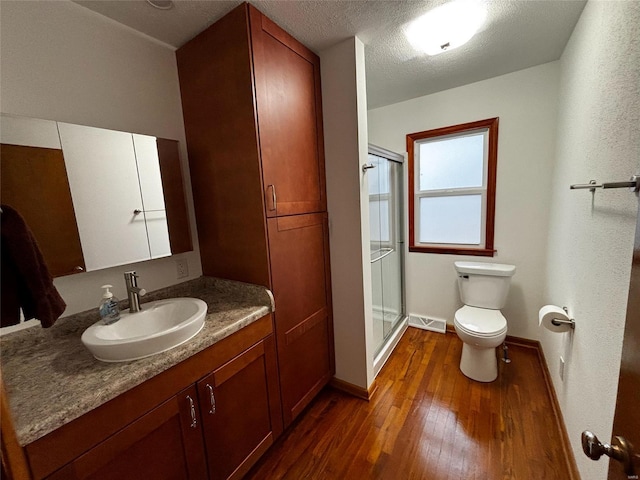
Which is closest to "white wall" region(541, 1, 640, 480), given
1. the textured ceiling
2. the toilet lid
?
the textured ceiling

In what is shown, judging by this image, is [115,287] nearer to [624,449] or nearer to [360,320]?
[360,320]

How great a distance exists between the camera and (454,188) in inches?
96.1

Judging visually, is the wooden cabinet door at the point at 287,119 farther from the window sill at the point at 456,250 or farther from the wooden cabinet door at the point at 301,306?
the window sill at the point at 456,250

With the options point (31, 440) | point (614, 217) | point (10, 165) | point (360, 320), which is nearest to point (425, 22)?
point (614, 217)

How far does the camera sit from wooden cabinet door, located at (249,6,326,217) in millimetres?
1285

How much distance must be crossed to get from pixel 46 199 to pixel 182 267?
662 millimetres

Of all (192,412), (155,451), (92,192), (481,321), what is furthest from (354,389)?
(92,192)

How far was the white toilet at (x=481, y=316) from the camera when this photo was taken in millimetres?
1830

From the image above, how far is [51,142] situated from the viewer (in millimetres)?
1083

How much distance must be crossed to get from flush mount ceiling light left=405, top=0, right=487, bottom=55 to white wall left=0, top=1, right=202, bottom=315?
1.43 metres

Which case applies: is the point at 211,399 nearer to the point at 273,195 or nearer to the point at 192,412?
the point at 192,412

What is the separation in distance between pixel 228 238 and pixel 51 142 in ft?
2.69

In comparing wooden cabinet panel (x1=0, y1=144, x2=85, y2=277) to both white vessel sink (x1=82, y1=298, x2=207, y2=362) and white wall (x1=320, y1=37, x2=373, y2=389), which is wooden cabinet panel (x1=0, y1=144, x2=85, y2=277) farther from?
white wall (x1=320, y1=37, x2=373, y2=389)

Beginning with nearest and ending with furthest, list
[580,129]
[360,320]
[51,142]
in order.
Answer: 1. [51,142]
2. [580,129]
3. [360,320]
